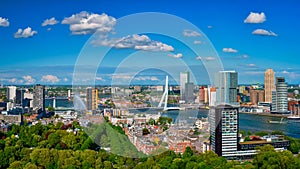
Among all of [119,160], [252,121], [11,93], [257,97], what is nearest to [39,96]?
[11,93]

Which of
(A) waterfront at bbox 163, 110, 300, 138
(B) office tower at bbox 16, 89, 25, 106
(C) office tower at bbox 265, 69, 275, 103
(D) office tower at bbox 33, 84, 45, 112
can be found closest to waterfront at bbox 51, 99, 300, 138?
(A) waterfront at bbox 163, 110, 300, 138

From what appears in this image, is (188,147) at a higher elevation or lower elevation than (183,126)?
lower

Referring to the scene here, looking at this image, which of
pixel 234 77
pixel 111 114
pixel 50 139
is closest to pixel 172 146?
pixel 111 114

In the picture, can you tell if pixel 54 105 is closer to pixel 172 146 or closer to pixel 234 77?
pixel 234 77

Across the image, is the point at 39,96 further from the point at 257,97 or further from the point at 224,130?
the point at 257,97

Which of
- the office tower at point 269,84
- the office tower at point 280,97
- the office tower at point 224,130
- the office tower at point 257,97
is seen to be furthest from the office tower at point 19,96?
the office tower at point 269,84

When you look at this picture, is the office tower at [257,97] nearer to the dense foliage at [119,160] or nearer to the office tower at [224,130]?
the office tower at [224,130]
